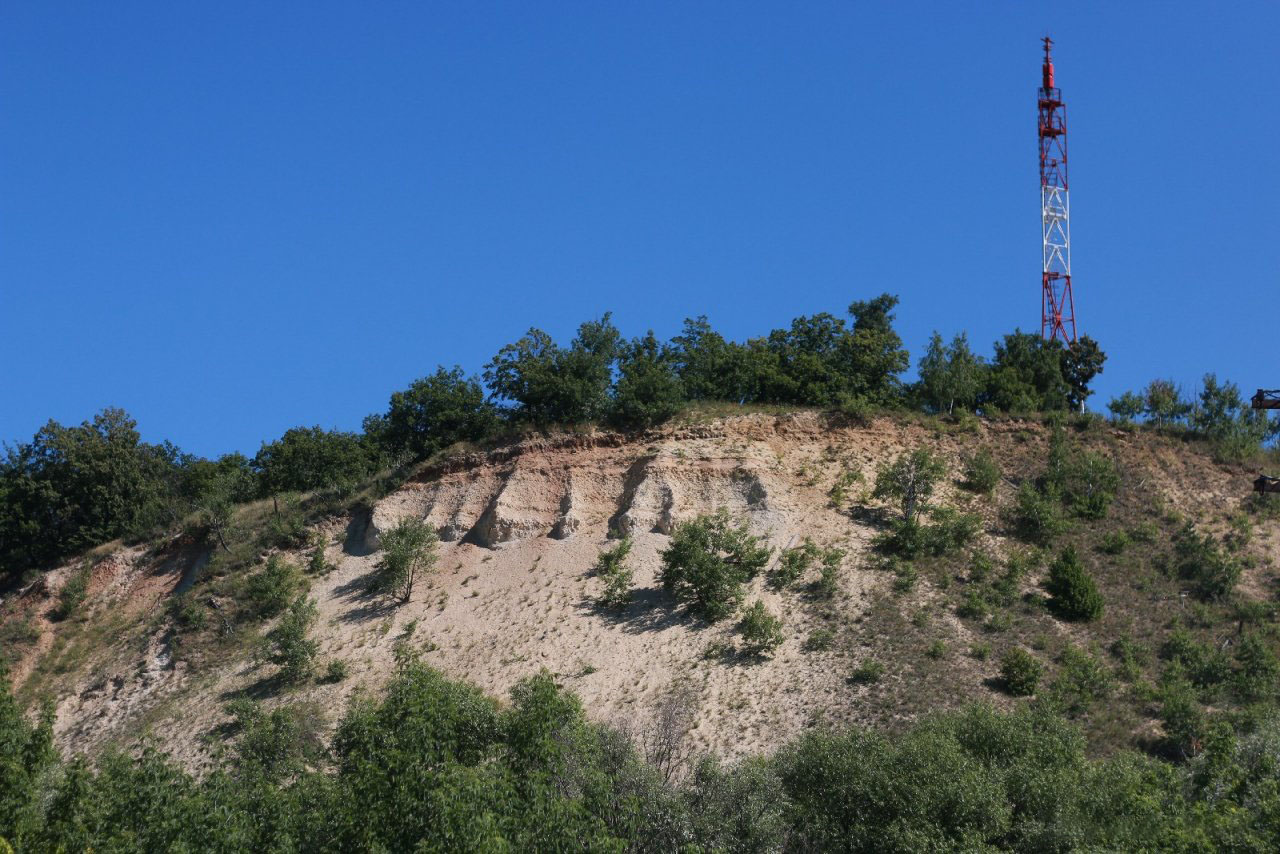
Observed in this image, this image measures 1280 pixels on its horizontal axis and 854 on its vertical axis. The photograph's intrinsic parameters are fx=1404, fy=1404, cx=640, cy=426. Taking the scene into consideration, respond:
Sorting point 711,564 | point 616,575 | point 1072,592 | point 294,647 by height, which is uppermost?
point 1072,592

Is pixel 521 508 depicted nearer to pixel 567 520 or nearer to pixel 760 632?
pixel 567 520

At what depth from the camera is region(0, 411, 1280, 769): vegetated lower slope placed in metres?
33.7

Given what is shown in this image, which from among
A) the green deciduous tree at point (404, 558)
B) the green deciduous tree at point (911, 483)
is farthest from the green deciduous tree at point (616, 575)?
the green deciduous tree at point (911, 483)

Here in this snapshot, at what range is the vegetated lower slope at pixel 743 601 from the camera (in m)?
33.7

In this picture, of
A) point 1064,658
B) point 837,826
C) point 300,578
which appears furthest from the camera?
point 300,578

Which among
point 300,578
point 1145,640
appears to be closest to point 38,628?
point 300,578

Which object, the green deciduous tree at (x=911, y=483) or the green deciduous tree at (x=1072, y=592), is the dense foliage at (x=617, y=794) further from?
the green deciduous tree at (x=911, y=483)

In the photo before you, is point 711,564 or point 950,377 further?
point 950,377

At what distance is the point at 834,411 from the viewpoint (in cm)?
4581

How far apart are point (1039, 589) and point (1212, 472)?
382 inches

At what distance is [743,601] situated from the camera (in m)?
37.1

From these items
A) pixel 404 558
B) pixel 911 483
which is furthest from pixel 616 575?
pixel 911 483

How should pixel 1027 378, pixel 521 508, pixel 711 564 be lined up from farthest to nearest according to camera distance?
pixel 1027 378 → pixel 521 508 → pixel 711 564

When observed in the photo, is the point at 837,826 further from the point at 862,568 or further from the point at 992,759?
the point at 862,568
